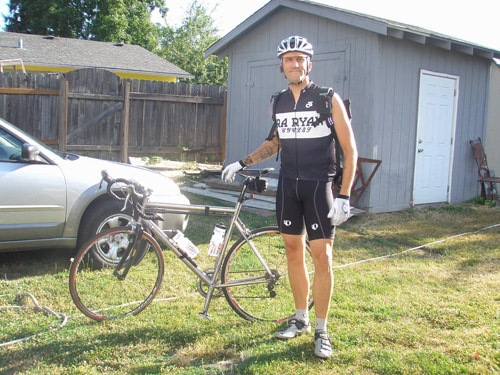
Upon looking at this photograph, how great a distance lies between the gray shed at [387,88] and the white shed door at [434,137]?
0.02 meters

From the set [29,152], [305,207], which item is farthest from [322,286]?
[29,152]

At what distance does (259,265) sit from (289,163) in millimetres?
923

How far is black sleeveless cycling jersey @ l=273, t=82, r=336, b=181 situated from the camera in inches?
145

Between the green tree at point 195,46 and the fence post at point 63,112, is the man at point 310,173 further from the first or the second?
the green tree at point 195,46

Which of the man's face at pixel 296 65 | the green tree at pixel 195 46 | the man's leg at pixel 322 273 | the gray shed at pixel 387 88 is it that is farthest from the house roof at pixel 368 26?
the green tree at pixel 195 46

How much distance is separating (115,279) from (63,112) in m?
9.00

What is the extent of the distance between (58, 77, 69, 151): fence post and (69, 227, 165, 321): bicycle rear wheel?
8771 millimetres

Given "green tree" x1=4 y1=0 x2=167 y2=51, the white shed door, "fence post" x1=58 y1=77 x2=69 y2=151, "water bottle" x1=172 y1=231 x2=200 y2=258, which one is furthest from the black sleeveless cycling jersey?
"green tree" x1=4 y1=0 x2=167 y2=51

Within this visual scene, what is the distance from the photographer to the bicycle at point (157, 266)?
4074 millimetres

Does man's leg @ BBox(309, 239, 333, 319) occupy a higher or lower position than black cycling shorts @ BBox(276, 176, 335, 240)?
lower

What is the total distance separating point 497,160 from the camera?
11.8m

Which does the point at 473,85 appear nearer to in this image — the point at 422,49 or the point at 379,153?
the point at 422,49

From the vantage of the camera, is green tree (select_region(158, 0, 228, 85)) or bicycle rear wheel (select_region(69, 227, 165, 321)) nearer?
bicycle rear wheel (select_region(69, 227, 165, 321))

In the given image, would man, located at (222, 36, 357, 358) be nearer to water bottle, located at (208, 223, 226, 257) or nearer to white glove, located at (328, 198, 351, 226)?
white glove, located at (328, 198, 351, 226)
